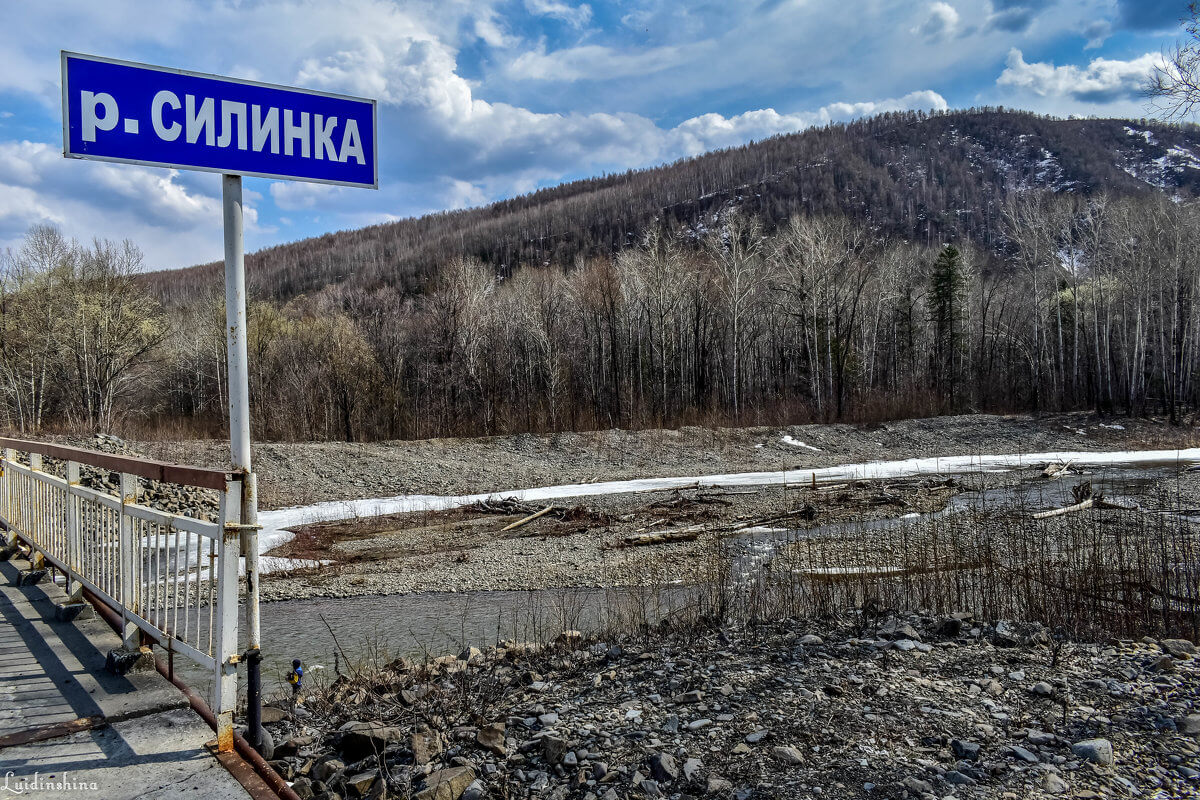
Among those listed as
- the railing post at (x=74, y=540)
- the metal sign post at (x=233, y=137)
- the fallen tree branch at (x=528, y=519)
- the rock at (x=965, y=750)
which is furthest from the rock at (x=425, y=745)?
the fallen tree branch at (x=528, y=519)

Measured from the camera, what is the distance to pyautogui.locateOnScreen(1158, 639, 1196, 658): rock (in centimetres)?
504

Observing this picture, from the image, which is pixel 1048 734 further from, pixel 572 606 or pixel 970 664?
pixel 572 606

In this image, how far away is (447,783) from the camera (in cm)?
348

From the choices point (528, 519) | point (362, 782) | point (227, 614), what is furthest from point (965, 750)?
point (528, 519)

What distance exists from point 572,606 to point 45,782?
6011 millimetres

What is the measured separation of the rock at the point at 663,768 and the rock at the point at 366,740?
150 centimetres

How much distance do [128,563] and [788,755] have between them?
414cm

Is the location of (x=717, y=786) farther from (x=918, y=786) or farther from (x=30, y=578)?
(x=30, y=578)

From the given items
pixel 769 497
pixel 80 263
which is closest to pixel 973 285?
pixel 769 497

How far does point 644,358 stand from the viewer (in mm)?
50625

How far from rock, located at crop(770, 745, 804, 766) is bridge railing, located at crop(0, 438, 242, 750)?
2.77 meters

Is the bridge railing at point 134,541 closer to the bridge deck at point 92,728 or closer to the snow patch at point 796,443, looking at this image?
the bridge deck at point 92,728

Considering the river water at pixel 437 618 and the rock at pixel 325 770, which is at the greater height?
the rock at pixel 325 770

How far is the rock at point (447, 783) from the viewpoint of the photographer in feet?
11.2
